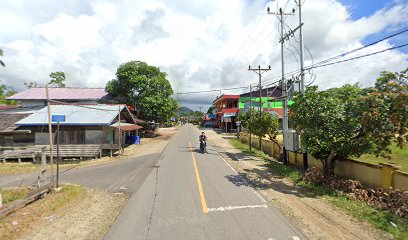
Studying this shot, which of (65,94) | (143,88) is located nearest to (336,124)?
(143,88)

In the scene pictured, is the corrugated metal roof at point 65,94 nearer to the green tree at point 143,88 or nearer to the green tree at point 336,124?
the green tree at point 143,88

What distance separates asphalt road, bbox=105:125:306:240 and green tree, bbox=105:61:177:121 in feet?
79.1

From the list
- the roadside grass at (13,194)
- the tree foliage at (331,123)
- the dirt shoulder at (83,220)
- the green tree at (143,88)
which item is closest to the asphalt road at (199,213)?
the dirt shoulder at (83,220)

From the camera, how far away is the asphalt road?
20.9 ft

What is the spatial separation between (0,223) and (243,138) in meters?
28.2

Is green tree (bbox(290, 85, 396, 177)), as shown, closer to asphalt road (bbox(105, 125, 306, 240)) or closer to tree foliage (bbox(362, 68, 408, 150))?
tree foliage (bbox(362, 68, 408, 150))

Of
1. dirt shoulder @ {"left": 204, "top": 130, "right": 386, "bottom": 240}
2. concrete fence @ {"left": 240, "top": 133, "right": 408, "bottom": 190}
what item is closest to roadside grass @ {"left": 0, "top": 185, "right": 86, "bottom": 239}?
dirt shoulder @ {"left": 204, "top": 130, "right": 386, "bottom": 240}

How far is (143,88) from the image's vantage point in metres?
36.5

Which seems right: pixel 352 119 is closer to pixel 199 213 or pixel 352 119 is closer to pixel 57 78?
pixel 199 213

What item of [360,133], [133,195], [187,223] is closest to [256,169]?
[360,133]

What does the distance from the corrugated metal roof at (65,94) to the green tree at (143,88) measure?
222 cm

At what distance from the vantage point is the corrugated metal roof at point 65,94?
34.8 m

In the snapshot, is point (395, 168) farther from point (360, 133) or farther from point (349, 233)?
point (349, 233)

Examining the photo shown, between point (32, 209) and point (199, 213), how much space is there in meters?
5.84
